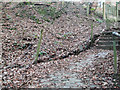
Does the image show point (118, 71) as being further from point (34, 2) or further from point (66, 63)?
point (34, 2)

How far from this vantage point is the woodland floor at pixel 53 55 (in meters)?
4.10

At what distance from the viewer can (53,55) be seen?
21.6 feet

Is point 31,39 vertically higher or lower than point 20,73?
higher

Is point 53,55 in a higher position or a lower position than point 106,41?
lower

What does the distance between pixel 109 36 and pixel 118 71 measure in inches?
186

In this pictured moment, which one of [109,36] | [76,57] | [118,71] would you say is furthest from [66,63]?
Answer: [109,36]

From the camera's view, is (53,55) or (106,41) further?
(106,41)

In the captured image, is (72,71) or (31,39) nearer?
(72,71)

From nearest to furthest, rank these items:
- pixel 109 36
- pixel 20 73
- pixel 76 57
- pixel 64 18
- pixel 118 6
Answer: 1. pixel 20 73
2. pixel 76 57
3. pixel 109 36
4. pixel 64 18
5. pixel 118 6

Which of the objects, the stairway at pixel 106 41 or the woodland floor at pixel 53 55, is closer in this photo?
the woodland floor at pixel 53 55

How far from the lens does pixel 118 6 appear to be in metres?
12.3

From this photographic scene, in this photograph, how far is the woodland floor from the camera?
410 cm

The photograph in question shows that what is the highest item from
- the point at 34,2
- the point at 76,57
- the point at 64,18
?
the point at 34,2

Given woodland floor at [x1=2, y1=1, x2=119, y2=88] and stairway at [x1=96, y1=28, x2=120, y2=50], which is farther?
stairway at [x1=96, y1=28, x2=120, y2=50]
